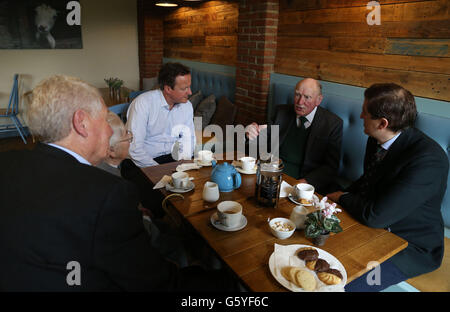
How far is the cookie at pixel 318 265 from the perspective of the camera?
102 cm

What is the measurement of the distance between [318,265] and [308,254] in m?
0.05

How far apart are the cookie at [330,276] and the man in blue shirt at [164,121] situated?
5.65 ft

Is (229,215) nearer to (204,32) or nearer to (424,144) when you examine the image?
(424,144)

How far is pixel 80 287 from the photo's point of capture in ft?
2.84

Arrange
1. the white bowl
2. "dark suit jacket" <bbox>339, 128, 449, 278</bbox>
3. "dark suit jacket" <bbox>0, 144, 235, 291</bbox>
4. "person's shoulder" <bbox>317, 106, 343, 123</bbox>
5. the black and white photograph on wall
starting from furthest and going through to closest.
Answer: the black and white photograph on wall
"person's shoulder" <bbox>317, 106, 343, 123</bbox>
"dark suit jacket" <bbox>339, 128, 449, 278</bbox>
the white bowl
"dark suit jacket" <bbox>0, 144, 235, 291</bbox>

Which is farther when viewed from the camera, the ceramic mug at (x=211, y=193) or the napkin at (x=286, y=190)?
the napkin at (x=286, y=190)

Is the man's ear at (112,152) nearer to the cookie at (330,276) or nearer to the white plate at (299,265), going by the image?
the white plate at (299,265)

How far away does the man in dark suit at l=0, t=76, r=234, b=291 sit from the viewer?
2.66 feet

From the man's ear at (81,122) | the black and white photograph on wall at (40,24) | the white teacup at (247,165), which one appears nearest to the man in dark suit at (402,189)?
the white teacup at (247,165)

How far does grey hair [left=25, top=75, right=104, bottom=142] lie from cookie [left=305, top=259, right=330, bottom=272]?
94 cm

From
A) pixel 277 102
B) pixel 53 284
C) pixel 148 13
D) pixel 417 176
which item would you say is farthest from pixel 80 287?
pixel 148 13

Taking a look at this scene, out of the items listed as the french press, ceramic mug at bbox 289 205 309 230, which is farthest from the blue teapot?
ceramic mug at bbox 289 205 309 230

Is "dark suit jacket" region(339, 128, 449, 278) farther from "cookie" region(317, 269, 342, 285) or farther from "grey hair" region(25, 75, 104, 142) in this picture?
"grey hair" region(25, 75, 104, 142)

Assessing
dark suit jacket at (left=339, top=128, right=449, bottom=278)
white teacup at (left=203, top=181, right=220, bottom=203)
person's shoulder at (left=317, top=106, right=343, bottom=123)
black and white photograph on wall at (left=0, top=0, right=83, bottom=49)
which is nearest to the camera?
dark suit jacket at (left=339, top=128, right=449, bottom=278)
